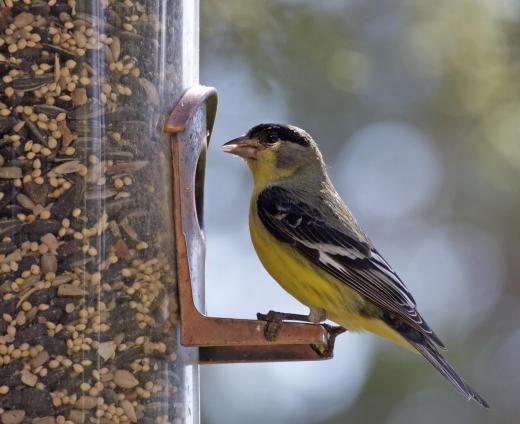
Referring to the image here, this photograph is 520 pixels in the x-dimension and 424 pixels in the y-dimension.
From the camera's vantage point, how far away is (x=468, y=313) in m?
9.16

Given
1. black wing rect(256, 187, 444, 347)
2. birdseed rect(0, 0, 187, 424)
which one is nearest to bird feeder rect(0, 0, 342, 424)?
birdseed rect(0, 0, 187, 424)

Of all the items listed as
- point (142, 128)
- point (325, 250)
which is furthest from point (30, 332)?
point (325, 250)

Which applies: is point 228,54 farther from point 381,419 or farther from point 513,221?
point 381,419

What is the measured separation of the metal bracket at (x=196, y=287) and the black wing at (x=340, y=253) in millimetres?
725

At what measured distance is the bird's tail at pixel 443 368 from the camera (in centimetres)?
605

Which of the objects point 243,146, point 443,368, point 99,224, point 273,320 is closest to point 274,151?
point 243,146

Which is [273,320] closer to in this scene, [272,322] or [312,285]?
[272,322]

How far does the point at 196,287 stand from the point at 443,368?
5.39ft

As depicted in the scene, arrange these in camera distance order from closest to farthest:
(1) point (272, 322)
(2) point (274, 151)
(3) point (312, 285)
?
(1) point (272, 322), (3) point (312, 285), (2) point (274, 151)

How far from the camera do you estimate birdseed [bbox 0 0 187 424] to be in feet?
15.0

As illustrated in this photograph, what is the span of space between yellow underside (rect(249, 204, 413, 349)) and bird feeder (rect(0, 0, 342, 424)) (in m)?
0.82

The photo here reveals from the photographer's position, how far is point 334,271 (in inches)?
242

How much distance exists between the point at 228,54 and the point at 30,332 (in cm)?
341

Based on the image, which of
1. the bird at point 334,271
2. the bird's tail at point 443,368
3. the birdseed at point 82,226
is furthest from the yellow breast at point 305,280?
the birdseed at point 82,226
